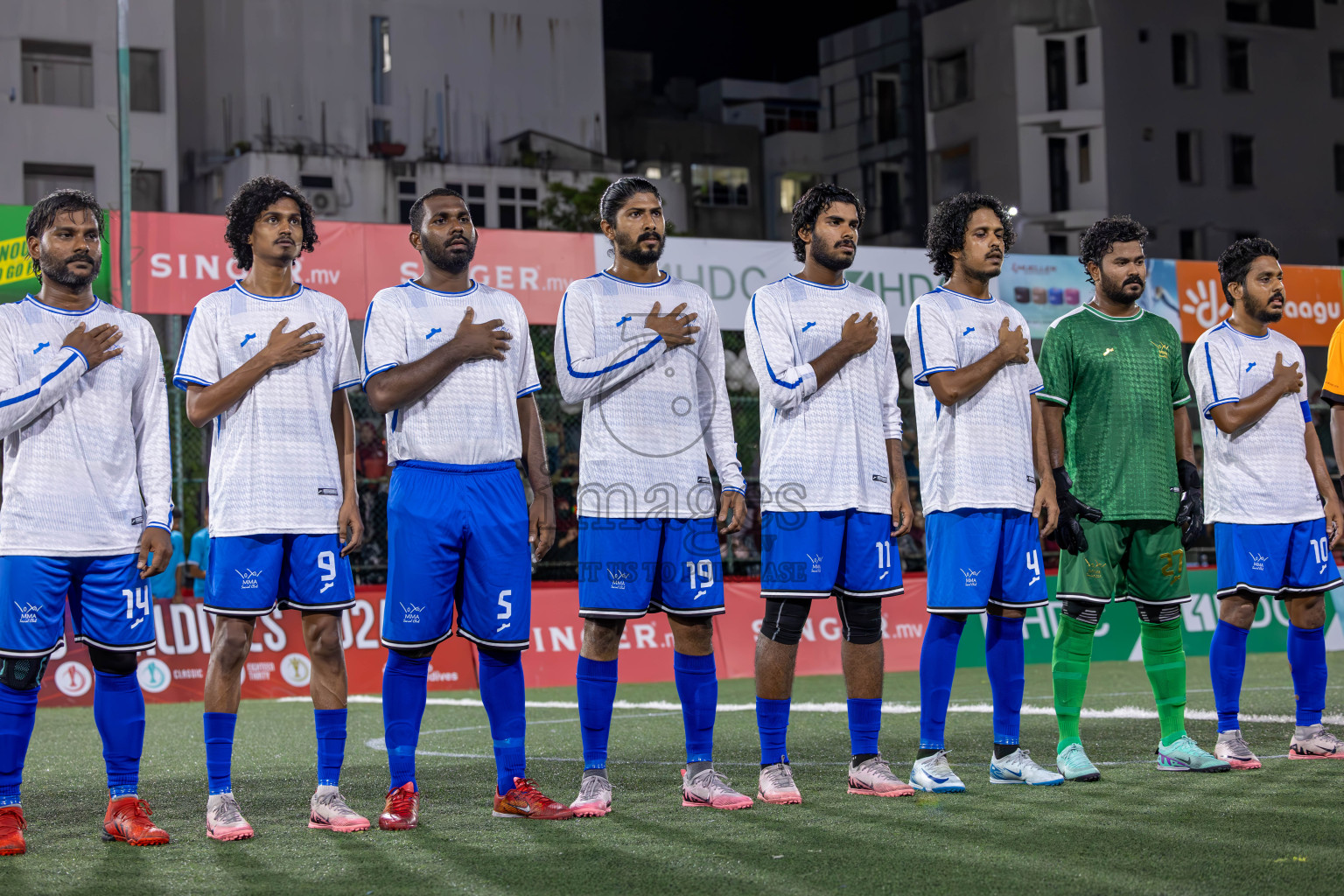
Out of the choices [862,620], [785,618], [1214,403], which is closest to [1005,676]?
[862,620]

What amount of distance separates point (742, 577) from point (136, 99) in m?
29.1

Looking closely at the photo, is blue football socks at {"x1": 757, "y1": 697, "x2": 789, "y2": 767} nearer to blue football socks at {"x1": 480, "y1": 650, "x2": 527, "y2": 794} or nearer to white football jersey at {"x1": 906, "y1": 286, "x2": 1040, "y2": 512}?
blue football socks at {"x1": 480, "y1": 650, "x2": 527, "y2": 794}

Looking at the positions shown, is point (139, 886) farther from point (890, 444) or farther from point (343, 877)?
point (890, 444)

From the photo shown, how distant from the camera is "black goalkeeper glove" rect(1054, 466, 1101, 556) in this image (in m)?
6.99

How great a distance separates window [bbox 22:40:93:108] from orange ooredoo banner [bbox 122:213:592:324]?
27441 mm

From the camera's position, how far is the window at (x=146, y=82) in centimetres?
3903

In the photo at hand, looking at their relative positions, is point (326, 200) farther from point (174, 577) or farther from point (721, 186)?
point (174, 577)

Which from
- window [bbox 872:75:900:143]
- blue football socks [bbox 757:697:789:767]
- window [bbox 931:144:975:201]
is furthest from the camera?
window [bbox 872:75:900:143]

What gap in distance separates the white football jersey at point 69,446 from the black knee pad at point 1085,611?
3.90 meters

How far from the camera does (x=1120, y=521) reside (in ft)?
23.4

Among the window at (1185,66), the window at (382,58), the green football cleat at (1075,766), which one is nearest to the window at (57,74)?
the window at (382,58)

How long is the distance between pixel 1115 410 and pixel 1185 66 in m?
43.1

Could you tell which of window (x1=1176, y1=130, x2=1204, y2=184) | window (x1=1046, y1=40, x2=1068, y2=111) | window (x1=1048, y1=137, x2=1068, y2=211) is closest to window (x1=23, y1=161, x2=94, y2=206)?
window (x1=1048, y1=137, x2=1068, y2=211)

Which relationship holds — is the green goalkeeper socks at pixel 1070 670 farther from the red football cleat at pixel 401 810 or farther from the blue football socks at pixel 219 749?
the blue football socks at pixel 219 749
